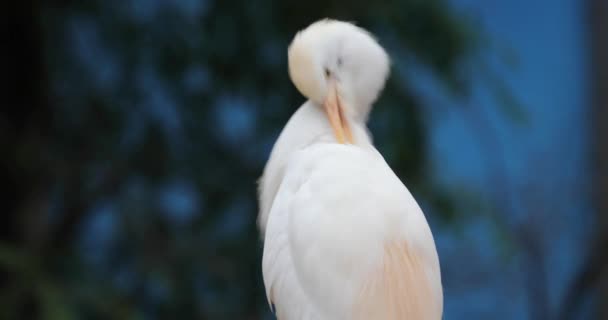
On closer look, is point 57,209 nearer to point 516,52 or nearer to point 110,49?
point 110,49

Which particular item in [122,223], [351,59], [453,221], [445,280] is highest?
[351,59]

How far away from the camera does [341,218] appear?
2.60ft

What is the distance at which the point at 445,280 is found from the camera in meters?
1.98

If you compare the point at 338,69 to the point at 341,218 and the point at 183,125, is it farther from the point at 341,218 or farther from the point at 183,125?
the point at 183,125

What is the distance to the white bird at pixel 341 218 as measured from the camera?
780 millimetres

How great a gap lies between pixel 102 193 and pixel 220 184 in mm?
203

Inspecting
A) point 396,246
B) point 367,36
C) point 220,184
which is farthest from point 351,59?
point 220,184

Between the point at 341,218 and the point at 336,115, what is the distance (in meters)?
0.12

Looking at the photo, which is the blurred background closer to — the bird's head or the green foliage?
the green foliage

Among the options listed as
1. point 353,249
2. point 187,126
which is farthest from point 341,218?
point 187,126

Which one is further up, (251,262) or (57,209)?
(57,209)

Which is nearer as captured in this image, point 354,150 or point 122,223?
point 354,150

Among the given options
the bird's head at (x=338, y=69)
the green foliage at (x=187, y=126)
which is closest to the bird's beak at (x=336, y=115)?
the bird's head at (x=338, y=69)

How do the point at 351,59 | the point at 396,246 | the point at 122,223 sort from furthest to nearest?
the point at 122,223 < the point at 351,59 < the point at 396,246
